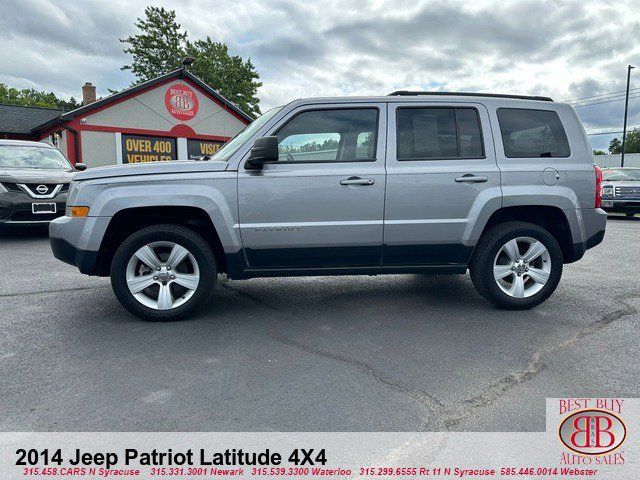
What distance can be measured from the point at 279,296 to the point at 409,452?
281 cm

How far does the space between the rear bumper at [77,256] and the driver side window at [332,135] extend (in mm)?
1905

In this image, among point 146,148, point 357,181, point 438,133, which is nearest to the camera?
point 357,181

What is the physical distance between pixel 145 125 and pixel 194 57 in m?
24.4

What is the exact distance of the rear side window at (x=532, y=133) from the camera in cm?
421

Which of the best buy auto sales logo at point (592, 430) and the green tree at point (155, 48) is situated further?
the green tree at point (155, 48)

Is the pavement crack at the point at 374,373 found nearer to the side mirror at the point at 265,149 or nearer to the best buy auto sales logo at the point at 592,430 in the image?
the best buy auto sales logo at the point at 592,430

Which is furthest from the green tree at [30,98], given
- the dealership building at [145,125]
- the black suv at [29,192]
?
the black suv at [29,192]

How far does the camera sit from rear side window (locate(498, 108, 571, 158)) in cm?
421

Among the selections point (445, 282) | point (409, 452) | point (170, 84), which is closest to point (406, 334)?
point (409, 452)

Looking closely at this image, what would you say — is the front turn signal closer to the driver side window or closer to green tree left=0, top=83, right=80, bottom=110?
the driver side window

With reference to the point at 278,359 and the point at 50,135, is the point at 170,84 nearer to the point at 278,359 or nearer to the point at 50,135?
the point at 50,135

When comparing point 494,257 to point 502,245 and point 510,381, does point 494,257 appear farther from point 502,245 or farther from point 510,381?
point 510,381

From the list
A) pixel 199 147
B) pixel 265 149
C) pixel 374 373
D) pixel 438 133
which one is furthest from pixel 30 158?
pixel 199 147

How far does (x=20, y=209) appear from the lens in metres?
7.84
